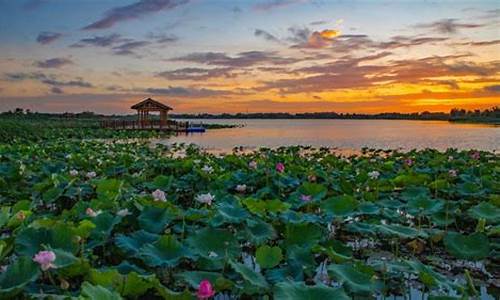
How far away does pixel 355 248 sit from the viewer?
3.78 m

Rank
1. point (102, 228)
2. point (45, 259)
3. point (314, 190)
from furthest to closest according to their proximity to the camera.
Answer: point (314, 190)
point (102, 228)
point (45, 259)

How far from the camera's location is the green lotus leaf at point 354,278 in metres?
2.18

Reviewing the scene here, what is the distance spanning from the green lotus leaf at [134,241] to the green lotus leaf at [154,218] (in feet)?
0.69

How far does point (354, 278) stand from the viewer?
225 cm

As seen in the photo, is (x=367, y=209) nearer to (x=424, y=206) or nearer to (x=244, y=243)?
(x=424, y=206)

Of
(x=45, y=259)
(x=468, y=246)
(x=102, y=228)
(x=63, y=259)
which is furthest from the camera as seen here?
(x=468, y=246)

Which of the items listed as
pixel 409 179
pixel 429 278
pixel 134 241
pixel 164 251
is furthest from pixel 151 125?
pixel 429 278

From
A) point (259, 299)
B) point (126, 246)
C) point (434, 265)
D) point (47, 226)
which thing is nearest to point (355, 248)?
point (434, 265)

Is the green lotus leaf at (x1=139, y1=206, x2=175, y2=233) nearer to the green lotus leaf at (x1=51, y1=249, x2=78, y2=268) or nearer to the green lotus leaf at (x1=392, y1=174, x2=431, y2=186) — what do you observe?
the green lotus leaf at (x1=51, y1=249, x2=78, y2=268)

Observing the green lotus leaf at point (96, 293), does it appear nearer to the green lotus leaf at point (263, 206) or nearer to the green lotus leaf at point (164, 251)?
the green lotus leaf at point (164, 251)

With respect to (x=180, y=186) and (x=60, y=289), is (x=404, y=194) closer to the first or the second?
(x=180, y=186)

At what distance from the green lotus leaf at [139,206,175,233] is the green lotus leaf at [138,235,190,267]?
0.53 metres

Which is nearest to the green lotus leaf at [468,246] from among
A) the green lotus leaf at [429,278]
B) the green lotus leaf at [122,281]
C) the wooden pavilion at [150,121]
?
the green lotus leaf at [429,278]

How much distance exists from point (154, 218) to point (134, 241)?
1.36 ft
